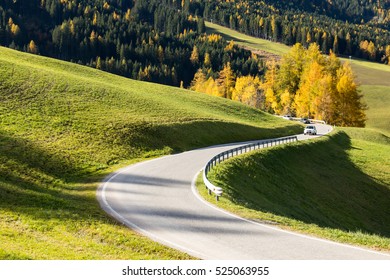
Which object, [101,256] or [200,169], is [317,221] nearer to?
[200,169]

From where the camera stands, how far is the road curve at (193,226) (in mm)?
16281

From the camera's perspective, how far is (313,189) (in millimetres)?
42062

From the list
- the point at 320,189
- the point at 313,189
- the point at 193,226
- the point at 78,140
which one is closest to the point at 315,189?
the point at 313,189

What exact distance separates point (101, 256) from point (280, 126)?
59.8 meters

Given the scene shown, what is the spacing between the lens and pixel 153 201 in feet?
81.1

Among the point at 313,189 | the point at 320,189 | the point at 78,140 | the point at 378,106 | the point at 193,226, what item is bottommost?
the point at 378,106

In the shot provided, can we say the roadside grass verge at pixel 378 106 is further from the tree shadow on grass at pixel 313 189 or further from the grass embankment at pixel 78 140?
the tree shadow on grass at pixel 313 189

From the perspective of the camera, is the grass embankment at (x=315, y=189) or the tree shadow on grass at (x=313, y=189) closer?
the grass embankment at (x=315, y=189)

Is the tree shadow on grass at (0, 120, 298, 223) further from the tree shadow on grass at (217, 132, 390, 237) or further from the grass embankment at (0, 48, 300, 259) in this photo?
the tree shadow on grass at (217, 132, 390, 237)

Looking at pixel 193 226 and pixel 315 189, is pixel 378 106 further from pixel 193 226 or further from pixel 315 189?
pixel 193 226

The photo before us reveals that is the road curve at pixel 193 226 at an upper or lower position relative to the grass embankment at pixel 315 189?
upper

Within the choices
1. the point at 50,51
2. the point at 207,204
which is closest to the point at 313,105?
the point at 207,204

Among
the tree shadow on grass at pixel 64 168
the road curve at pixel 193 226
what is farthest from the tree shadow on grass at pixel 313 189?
the tree shadow on grass at pixel 64 168

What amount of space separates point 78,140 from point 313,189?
886 inches
